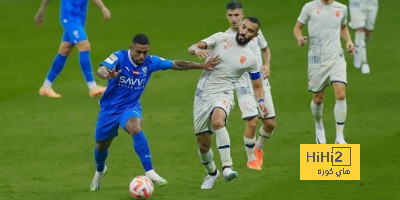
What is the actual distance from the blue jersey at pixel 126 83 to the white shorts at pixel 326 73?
4.81 metres

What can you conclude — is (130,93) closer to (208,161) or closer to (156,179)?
(156,179)

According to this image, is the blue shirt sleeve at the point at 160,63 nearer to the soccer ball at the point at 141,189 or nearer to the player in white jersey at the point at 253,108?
the soccer ball at the point at 141,189

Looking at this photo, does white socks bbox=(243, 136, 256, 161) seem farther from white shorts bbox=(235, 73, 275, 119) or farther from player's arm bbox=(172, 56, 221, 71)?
player's arm bbox=(172, 56, 221, 71)

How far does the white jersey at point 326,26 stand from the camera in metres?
20.8

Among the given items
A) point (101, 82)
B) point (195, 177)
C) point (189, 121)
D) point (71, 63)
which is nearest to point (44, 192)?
point (195, 177)

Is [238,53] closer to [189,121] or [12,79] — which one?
[189,121]

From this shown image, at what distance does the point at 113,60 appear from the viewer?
53.4 ft

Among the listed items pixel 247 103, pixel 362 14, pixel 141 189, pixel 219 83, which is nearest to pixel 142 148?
pixel 141 189

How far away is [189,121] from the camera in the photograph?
954 inches

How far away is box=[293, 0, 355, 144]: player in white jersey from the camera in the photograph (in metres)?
20.6

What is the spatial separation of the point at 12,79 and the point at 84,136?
6545 mm

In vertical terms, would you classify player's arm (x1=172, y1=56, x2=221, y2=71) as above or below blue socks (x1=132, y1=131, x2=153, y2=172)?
above

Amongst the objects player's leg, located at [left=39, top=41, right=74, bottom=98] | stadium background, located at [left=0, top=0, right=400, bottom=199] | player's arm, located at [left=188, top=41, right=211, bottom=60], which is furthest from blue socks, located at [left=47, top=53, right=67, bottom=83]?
player's arm, located at [left=188, top=41, right=211, bottom=60]

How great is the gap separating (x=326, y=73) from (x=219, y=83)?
3.86 metres
